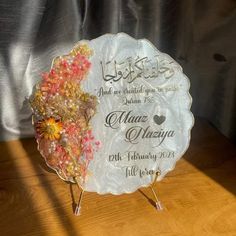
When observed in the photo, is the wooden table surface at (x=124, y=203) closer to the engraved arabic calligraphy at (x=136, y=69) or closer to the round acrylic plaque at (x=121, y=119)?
the round acrylic plaque at (x=121, y=119)

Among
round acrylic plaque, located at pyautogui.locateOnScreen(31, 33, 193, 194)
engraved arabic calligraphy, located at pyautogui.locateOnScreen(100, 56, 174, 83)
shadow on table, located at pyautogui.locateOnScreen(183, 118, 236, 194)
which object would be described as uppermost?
engraved arabic calligraphy, located at pyautogui.locateOnScreen(100, 56, 174, 83)

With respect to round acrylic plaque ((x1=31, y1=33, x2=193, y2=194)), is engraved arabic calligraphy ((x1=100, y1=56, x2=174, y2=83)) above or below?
above

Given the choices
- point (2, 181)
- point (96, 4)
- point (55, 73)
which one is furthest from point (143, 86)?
point (2, 181)

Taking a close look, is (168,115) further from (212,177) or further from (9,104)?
(9,104)

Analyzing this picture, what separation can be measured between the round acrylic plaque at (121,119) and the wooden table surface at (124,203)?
0.06 m

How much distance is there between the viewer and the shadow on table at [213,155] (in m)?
0.91

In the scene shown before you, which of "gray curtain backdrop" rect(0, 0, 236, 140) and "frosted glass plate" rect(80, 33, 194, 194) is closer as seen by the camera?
"frosted glass plate" rect(80, 33, 194, 194)

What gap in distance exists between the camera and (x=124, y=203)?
822 mm

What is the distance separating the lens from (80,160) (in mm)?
781

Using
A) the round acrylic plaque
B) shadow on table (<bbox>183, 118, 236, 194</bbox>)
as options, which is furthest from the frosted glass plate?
shadow on table (<bbox>183, 118, 236, 194</bbox>)

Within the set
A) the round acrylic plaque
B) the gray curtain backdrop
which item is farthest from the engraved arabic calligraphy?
the gray curtain backdrop

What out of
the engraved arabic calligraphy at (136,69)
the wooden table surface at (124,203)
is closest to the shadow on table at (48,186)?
the wooden table surface at (124,203)

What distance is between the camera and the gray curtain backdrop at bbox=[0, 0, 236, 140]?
907 millimetres

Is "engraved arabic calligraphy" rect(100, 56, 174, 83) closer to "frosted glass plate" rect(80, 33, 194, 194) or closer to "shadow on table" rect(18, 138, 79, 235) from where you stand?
"frosted glass plate" rect(80, 33, 194, 194)
